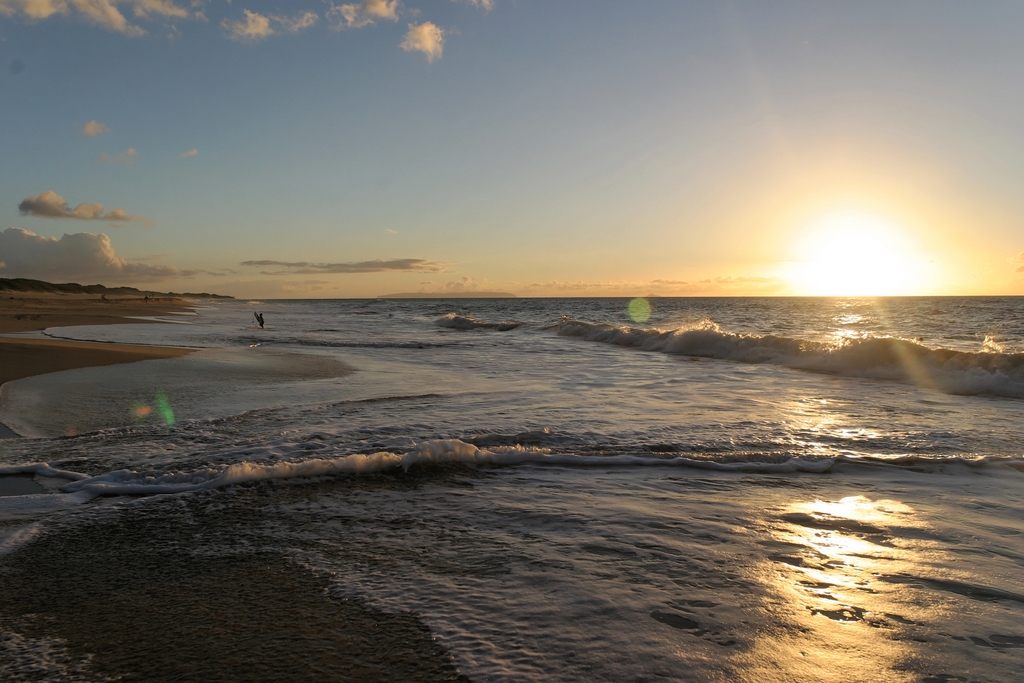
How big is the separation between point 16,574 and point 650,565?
11.5 ft

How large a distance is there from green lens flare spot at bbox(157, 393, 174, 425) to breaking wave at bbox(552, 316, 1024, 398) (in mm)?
12901

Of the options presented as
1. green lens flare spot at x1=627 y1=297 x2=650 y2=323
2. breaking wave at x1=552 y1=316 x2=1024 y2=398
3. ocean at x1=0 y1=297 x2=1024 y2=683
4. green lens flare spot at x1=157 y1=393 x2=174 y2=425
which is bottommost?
ocean at x1=0 y1=297 x2=1024 y2=683

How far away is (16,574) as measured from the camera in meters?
3.19

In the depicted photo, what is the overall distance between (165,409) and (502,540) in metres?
6.03

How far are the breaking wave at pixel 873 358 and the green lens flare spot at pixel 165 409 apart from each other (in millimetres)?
12901

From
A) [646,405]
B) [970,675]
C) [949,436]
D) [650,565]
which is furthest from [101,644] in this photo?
[949,436]

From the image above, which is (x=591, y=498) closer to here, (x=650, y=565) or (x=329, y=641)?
(x=650, y=565)

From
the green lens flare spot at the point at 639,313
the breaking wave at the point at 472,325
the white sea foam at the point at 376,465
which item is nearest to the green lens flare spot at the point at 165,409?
the white sea foam at the point at 376,465

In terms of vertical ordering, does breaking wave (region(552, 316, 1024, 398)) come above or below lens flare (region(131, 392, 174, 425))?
above

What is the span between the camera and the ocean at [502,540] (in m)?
2.54

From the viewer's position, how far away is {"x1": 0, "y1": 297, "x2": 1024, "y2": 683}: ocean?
2535 mm

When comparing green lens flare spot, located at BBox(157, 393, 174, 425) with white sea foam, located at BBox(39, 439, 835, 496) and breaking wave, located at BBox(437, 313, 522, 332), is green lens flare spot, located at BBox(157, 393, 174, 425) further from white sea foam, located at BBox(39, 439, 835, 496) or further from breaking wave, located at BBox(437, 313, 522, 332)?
breaking wave, located at BBox(437, 313, 522, 332)

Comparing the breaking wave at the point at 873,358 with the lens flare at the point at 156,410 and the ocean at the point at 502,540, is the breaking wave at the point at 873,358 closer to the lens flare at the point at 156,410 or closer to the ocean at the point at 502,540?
the ocean at the point at 502,540

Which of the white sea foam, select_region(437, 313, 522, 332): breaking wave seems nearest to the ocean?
the white sea foam
